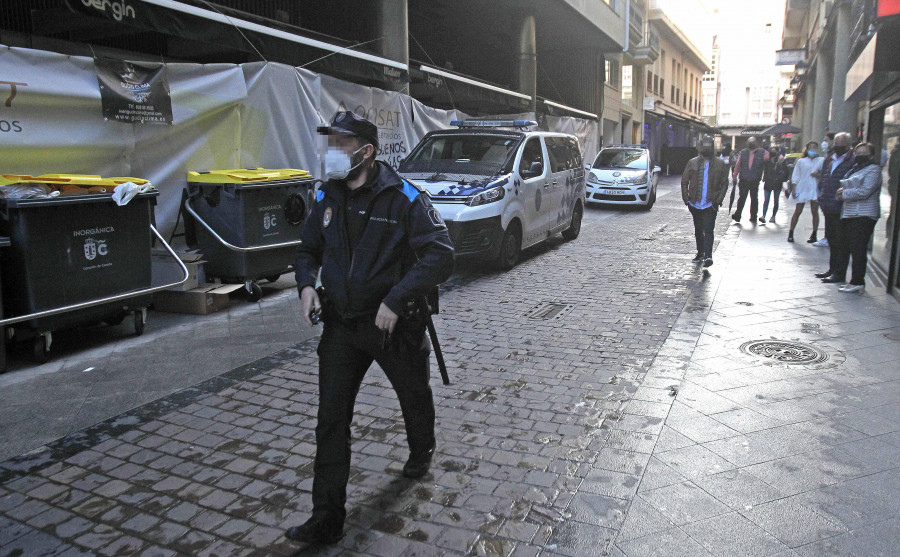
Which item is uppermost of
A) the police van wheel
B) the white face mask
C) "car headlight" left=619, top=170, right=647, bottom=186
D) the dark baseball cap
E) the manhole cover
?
the dark baseball cap

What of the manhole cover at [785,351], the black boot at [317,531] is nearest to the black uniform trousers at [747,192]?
the manhole cover at [785,351]

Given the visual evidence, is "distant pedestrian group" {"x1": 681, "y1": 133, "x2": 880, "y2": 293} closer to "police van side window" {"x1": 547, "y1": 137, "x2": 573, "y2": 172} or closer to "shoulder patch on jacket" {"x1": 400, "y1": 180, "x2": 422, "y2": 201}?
"police van side window" {"x1": 547, "y1": 137, "x2": 573, "y2": 172}

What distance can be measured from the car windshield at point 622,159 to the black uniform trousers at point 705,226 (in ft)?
31.1

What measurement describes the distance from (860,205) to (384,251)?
7097 millimetres

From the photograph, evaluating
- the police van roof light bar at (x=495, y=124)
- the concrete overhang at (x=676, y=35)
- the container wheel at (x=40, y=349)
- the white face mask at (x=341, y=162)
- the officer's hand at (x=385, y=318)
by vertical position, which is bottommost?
the container wheel at (x=40, y=349)

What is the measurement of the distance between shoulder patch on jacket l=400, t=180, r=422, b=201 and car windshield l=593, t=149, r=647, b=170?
665 inches

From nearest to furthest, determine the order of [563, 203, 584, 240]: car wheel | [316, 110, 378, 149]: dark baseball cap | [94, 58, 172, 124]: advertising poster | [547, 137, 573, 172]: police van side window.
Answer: [316, 110, 378, 149]: dark baseball cap < [94, 58, 172, 124]: advertising poster < [547, 137, 573, 172]: police van side window < [563, 203, 584, 240]: car wheel

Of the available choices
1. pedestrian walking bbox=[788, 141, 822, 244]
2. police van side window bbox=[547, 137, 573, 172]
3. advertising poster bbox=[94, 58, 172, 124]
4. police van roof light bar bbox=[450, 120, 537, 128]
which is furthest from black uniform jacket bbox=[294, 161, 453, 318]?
pedestrian walking bbox=[788, 141, 822, 244]

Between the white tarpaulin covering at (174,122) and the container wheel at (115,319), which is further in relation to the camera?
the white tarpaulin covering at (174,122)

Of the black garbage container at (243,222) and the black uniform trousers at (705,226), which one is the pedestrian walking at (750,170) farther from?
the black garbage container at (243,222)

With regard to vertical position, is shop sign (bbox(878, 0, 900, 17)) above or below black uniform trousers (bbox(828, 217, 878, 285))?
above

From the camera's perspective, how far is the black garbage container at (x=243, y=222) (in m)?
7.52

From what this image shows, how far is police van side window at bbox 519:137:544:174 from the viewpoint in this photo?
10125 millimetres

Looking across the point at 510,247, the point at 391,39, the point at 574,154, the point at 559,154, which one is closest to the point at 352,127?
the point at 510,247
